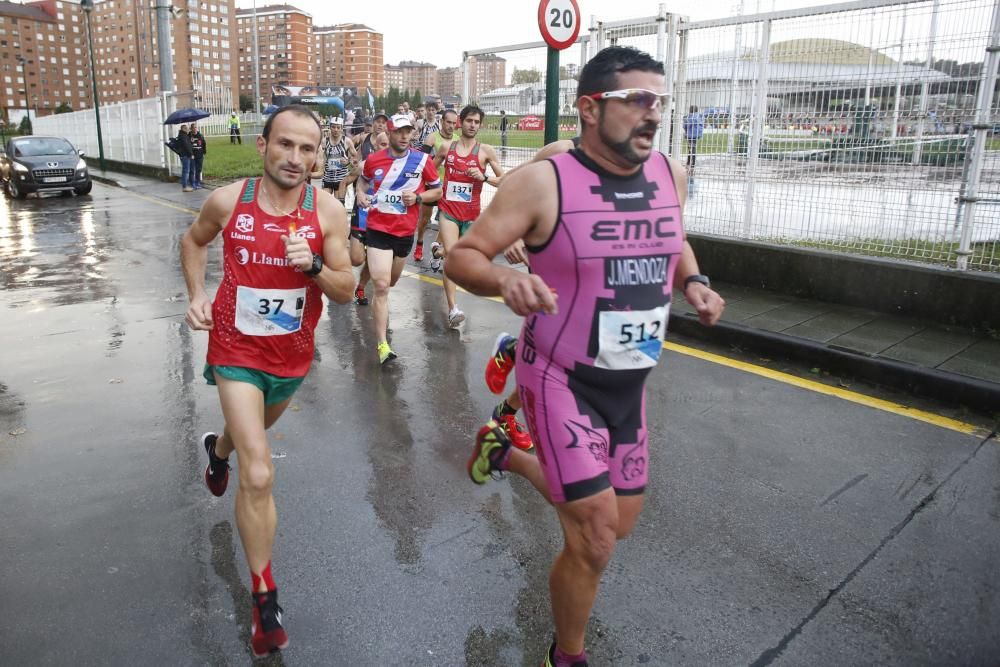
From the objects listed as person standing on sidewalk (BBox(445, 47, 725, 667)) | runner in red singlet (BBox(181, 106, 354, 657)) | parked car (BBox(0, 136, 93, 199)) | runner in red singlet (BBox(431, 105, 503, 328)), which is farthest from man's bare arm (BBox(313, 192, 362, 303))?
parked car (BBox(0, 136, 93, 199))

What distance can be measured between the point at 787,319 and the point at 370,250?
3.83 meters

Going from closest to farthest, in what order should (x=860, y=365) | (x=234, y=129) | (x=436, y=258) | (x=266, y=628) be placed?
1. (x=266, y=628)
2. (x=860, y=365)
3. (x=436, y=258)
4. (x=234, y=129)

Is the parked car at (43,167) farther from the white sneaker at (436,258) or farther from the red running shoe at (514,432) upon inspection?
the red running shoe at (514,432)

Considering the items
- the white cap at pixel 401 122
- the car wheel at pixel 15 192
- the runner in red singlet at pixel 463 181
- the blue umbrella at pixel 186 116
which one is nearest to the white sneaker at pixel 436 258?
the runner in red singlet at pixel 463 181

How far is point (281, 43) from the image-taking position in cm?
15988

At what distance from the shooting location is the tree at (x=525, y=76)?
10.8m

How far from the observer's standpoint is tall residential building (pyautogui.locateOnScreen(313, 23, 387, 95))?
16725 centimetres

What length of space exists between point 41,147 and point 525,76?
629 inches

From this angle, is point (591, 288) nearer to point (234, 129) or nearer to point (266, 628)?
point (266, 628)

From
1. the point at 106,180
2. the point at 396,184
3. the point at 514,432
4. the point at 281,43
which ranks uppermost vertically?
the point at 281,43

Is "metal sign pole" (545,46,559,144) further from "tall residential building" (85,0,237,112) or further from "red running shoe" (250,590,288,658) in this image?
"tall residential building" (85,0,237,112)

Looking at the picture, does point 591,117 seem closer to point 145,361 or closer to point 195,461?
point 195,461

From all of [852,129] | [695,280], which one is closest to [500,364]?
[695,280]

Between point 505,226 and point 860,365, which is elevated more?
point 505,226
